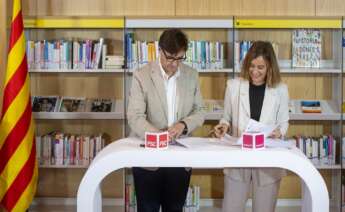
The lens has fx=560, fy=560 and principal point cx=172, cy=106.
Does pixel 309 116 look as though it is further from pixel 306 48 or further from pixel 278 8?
pixel 278 8

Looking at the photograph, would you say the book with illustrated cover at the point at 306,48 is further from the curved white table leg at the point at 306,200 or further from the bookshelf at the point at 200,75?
the curved white table leg at the point at 306,200

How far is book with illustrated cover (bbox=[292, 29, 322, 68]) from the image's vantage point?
17.0 ft

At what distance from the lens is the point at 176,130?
119 inches

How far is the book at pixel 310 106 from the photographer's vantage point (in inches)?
203

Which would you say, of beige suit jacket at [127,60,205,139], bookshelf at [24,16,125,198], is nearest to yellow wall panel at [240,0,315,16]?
bookshelf at [24,16,125,198]

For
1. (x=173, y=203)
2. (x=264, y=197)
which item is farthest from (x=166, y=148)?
(x=264, y=197)

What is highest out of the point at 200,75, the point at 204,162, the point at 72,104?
the point at 200,75

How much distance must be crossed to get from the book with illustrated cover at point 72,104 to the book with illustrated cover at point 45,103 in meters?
0.06

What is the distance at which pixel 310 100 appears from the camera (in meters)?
5.34

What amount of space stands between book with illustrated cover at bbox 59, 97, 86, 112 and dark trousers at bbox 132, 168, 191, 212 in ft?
7.50

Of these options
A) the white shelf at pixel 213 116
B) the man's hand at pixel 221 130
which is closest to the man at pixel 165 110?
the man's hand at pixel 221 130

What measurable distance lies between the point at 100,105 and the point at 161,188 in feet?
7.51

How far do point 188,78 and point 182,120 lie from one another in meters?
0.25

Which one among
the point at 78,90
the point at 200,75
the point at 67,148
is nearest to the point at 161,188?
the point at 67,148
